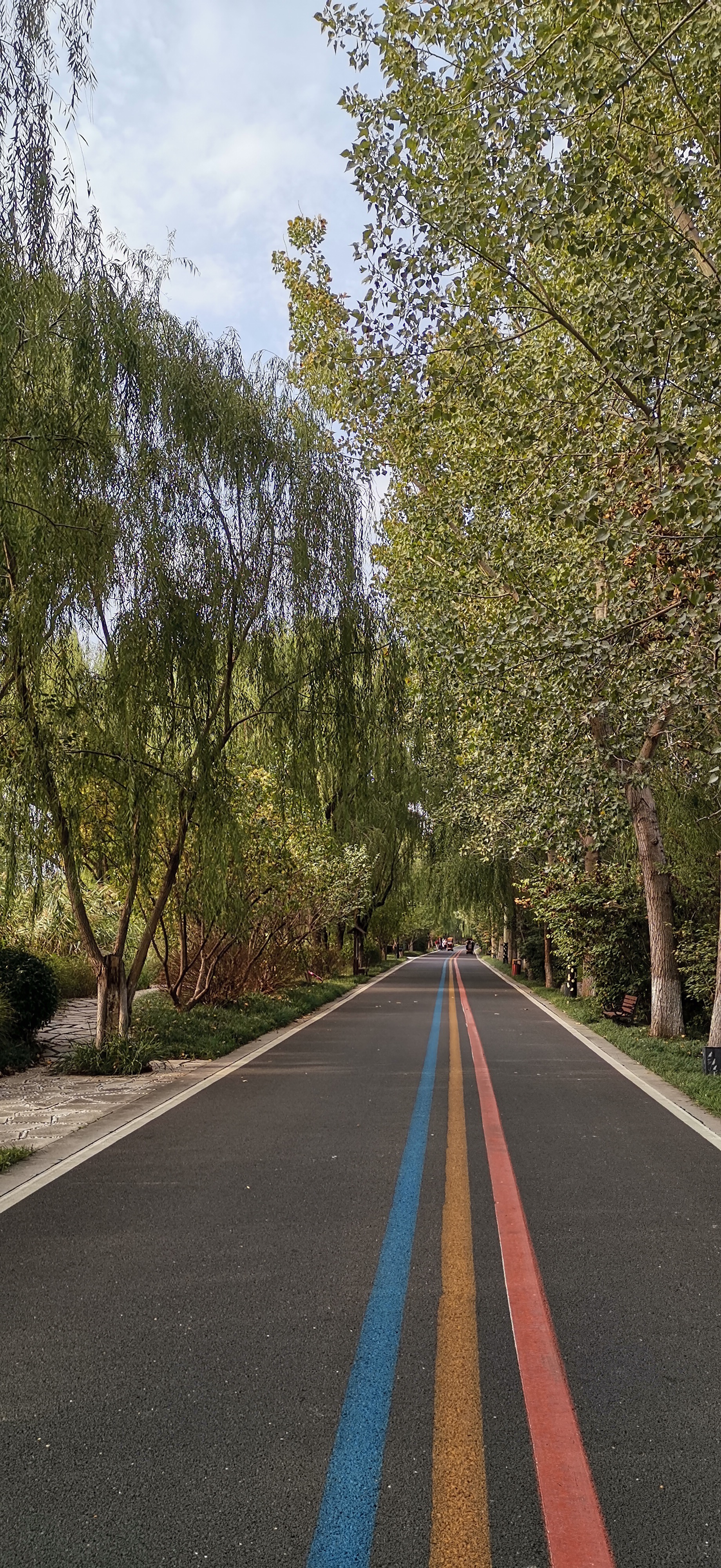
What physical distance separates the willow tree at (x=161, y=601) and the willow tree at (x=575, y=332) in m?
1.33

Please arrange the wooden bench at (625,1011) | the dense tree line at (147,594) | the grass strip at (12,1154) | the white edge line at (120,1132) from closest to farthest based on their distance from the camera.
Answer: the white edge line at (120,1132)
the grass strip at (12,1154)
the dense tree line at (147,594)
the wooden bench at (625,1011)

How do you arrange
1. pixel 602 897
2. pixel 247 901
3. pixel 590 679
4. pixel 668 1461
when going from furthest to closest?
1. pixel 602 897
2. pixel 247 901
3. pixel 590 679
4. pixel 668 1461

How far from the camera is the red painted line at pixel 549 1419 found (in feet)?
9.09

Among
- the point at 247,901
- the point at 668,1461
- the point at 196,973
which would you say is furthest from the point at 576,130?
the point at 196,973

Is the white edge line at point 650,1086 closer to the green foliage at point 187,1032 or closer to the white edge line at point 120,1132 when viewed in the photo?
the white edge line at point 120,1132

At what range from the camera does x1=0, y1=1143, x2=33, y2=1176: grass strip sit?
7117 mm

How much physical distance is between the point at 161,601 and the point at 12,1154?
553cm

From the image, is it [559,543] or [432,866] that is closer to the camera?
[559,543]

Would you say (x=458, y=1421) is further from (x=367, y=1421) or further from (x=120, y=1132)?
(x=120, y=1132)

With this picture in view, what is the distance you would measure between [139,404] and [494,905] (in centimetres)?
2595

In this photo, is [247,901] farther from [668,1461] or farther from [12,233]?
[668,1461]

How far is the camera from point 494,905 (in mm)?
33969

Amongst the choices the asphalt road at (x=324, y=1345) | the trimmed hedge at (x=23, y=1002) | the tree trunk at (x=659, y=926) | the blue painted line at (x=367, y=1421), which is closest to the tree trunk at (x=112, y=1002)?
the trimmed hedge at (x=23, y=1002)

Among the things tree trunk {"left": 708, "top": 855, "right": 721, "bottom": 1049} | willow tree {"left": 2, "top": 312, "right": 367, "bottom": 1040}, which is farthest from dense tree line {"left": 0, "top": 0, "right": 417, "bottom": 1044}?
tree trunk {"left": 708, "top": 855, "right": 721, "bottom": 1049}
